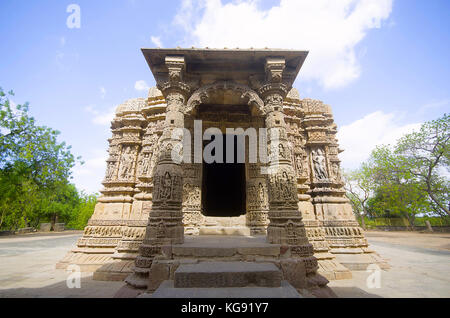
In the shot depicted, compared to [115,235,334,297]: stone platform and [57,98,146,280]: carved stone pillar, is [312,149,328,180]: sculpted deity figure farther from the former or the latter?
[57,98,146,280]: carved stone pillar

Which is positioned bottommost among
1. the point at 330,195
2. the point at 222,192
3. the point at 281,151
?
the point at 330,195

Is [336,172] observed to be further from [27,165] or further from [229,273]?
[27,165]

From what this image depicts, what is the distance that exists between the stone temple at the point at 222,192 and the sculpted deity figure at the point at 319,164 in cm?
4

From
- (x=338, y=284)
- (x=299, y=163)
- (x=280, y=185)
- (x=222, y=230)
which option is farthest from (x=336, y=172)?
(x=222, y=230)

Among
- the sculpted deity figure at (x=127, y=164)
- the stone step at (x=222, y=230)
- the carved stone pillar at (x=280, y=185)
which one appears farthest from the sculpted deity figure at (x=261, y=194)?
the sculpted deity figure at (x=127, y=164)

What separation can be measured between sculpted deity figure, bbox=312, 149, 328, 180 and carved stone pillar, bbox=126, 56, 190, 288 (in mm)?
5211

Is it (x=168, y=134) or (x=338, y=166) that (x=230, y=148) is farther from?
(x=338, y=166)

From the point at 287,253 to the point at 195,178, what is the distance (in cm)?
345

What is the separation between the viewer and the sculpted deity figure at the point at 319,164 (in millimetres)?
7383

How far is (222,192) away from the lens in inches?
362

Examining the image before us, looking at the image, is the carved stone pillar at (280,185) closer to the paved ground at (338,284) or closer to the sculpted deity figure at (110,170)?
the paved ground at (338,284)

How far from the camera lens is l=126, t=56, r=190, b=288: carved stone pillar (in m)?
3.88

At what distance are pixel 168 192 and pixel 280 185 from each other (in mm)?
2307

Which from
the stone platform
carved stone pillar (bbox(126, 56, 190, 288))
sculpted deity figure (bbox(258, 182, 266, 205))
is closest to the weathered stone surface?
the stone platform
